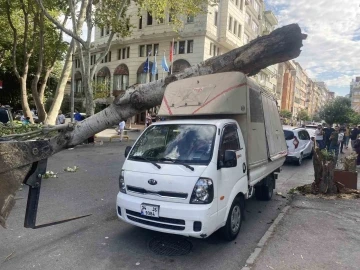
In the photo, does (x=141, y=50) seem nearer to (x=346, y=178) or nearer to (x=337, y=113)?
(x=346, y=178)

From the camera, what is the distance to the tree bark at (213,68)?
4.80 m

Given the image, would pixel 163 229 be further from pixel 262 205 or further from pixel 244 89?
pixel 262 205

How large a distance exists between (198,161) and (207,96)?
130cm

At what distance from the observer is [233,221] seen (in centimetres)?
458

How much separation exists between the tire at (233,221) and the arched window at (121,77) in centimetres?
3106

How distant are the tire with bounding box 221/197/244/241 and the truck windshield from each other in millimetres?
973

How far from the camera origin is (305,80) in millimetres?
96938

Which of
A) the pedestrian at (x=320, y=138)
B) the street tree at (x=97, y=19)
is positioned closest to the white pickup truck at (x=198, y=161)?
the street tree at (x=97, y=19)

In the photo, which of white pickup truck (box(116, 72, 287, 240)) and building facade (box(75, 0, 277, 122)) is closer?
white pickup truck (box(116, 72, 287, 240))

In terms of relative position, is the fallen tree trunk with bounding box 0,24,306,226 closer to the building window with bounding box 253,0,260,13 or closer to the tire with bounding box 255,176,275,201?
the tire with bounding box 255,176,275,201

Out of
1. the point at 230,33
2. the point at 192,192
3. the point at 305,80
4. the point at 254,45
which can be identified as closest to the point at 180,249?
the point at 192,192

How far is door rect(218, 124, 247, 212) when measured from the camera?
13.7ft

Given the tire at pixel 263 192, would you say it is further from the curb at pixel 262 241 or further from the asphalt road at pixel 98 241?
the curb at pixel 262 241

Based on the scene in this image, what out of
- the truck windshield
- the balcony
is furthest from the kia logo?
the balcony
